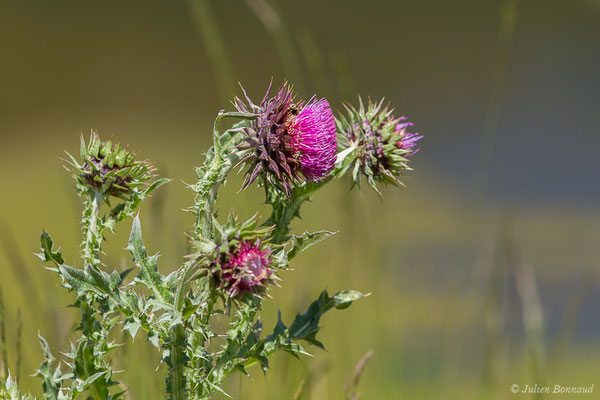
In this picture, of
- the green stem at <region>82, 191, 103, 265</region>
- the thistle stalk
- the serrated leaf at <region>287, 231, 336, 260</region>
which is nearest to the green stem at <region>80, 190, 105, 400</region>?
the green stem at <region>82, 191, 103, 265</region>

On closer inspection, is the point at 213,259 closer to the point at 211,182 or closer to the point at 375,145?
the point at 211,182

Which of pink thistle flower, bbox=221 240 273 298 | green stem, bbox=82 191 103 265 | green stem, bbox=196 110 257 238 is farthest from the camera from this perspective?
green stem, bbox=82 191 103 265

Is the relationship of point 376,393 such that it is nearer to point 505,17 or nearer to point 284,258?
point 284,258

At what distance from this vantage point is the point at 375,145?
1.58 metres

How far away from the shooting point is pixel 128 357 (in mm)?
2119

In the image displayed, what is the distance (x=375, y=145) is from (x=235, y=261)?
56 cm

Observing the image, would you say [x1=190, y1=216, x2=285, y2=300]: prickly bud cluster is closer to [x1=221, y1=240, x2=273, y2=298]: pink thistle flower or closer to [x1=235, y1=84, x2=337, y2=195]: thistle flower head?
[x1=221, y1=240, x2=273, y2=298]: pink thistle flower

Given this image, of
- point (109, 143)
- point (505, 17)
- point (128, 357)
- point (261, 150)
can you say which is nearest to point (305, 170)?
point (261, 150)

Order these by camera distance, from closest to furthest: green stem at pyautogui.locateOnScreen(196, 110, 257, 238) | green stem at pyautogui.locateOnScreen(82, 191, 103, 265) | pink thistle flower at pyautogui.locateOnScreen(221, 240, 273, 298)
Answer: pink thistle flower at pyautogui.locateOnScreen(221, 240, 273, 298) → green stem at pyautogui.locateOnScreen(196, 110, 257, 238) → green stem at pyautogui.locateOnScreen(82, 191, 103, 265)

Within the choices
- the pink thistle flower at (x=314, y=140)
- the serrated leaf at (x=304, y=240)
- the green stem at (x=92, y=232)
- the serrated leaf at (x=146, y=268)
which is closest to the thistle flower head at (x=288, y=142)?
the pink thistle flower at (x=314, y=140)

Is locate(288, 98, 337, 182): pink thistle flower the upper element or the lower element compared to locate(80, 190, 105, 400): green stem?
upper

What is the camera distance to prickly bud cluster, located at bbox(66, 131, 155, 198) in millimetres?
1475

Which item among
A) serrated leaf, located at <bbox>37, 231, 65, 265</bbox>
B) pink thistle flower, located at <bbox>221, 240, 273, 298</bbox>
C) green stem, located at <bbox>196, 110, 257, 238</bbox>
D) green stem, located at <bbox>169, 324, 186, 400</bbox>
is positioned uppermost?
green stem, located at <bbox>196, 110, 257, 238</bbox>

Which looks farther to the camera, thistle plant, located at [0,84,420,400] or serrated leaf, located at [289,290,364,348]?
serrated leaf, located at [289,290,364,348]
